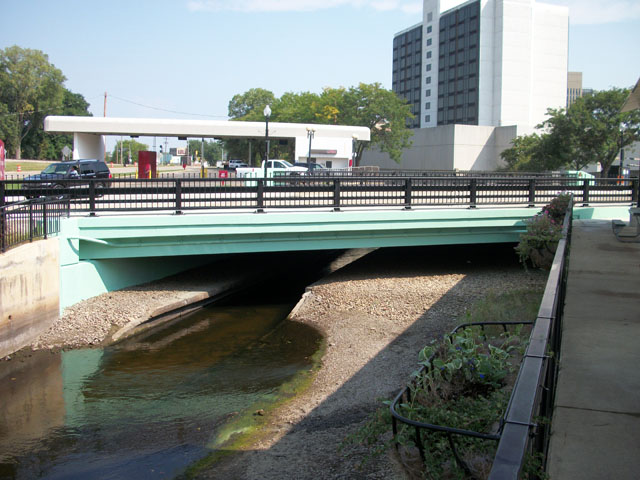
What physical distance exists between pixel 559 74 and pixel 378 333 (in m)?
94.7

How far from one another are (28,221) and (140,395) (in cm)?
529

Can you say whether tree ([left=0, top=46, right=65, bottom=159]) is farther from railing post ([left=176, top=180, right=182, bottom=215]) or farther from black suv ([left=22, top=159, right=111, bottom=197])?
railing post ([left=176, top=180, right=182, bottom=215])

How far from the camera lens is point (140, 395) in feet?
34.0

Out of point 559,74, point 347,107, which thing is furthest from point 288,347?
point 559,74

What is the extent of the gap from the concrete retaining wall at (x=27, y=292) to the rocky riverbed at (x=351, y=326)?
0.42 metres

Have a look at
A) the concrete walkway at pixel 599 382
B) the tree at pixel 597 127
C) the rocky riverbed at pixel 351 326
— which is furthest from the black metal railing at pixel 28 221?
the tree at pixel 597 127

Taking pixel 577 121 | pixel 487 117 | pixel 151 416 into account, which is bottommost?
pixel 151 416

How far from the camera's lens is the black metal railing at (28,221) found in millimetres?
12328

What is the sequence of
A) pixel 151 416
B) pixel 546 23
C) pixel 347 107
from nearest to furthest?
pixel 151 416 → pixel 347 107 → pixel 546 23

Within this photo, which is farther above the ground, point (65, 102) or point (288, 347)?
point (65, 102)

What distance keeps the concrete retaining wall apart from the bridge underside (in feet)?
1.52

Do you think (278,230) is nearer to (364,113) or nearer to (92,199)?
(92,199)

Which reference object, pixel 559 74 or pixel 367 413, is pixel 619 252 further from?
pixel 559 74

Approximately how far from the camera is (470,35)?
313 feet
